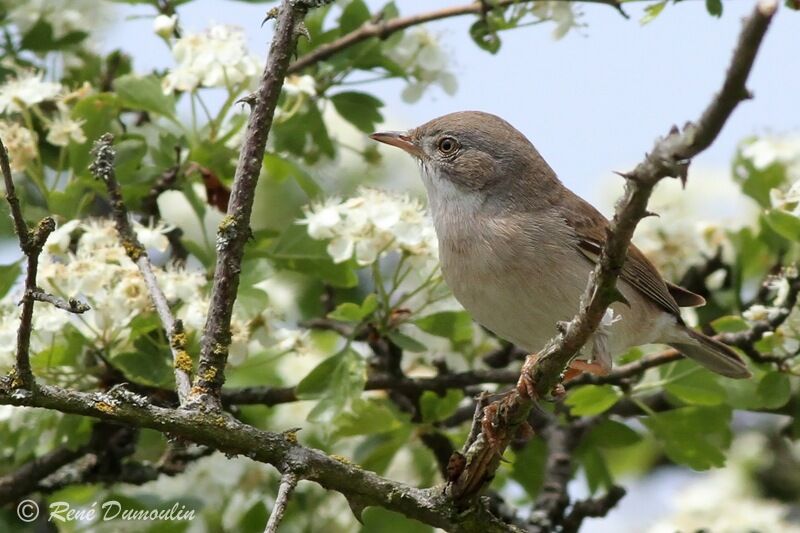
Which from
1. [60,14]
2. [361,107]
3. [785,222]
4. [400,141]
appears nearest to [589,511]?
[785,222]

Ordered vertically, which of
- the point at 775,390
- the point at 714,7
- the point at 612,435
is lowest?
the point at 612,435

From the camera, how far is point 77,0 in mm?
5578

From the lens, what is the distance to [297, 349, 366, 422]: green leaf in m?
4.05

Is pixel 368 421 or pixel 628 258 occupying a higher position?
pixel 628 258

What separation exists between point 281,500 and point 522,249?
181 cm

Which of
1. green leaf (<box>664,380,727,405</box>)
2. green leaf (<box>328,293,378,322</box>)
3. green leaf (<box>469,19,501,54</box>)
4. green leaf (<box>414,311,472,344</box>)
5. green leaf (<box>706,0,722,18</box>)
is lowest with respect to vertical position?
green leaf (<box>664,380,727,405</box>)

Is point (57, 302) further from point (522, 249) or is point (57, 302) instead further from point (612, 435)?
point (612, 435)

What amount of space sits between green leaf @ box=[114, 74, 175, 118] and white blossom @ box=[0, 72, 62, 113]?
264 millimetres

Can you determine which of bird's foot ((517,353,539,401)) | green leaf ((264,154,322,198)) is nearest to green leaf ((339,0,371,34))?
green leaf ((264,154,322,198))

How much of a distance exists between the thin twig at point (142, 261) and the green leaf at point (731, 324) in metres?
2.23

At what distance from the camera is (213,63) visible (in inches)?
177

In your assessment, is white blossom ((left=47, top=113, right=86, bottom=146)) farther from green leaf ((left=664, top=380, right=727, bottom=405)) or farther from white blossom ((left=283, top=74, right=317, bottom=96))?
green leaf ((left=664, top=380, right=727, bottom=405))

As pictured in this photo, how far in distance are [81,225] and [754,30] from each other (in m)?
2.89

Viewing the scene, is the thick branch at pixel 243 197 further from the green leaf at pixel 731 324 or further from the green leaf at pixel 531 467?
the green leaf at pixel 531 467
